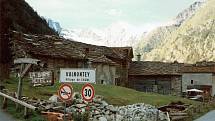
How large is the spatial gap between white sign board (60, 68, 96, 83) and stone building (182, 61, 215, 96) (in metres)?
49.4

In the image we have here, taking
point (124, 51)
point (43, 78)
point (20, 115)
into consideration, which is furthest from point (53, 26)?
point (20, 115)

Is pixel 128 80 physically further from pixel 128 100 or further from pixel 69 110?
pixel 69 110

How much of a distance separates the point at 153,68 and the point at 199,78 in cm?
711

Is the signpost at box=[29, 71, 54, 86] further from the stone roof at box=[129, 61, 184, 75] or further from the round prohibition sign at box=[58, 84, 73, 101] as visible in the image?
the stone roof at box=[129, 61, 184, 75]

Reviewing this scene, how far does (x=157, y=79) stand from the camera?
213 ft

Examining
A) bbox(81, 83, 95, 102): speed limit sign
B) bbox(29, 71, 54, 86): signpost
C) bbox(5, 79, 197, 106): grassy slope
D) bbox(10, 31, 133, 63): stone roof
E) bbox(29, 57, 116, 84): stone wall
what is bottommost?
bbox(5, 79, 197, 106): grassy slope

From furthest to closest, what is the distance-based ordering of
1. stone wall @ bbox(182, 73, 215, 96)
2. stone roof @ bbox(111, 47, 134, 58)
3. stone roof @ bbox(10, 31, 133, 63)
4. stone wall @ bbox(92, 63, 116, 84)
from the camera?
stone wall @ bbox(182, 73, 215, 96) < stone roof @ bbox(111, 47, 134, 58) < stone wall @ bbox(92, 63, 116, 84) < stone roof @ bbox(10, 31, 133, 63)

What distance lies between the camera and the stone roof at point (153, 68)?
64.6m

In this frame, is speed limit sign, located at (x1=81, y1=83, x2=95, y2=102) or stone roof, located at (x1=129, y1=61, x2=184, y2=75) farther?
stone roof, located at (x1=129, y1=61, x2=184, y2=75)

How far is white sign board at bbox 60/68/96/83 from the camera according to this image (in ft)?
50.5

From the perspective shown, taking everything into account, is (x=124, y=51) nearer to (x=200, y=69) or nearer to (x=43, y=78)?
(x=200, y=69)

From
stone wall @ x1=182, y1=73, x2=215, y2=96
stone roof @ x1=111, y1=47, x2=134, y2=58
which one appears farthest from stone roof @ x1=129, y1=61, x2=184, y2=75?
stone roof @ x1=111, y1=47, x2=134, y2=58

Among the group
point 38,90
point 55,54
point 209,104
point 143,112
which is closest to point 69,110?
point 143,112

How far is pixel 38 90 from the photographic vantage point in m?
28.3
